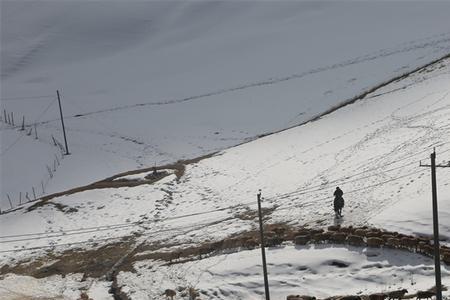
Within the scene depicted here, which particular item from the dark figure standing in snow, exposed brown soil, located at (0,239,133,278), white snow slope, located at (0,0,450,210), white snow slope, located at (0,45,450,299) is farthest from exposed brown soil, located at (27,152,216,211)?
the dark figure standing in snow

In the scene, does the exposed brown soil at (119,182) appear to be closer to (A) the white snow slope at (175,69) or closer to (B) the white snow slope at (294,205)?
(B) the white snow slope at (294,205)

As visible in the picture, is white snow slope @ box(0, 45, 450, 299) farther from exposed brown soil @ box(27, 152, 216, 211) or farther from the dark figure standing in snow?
exposed brown soil @ box(27, 152, 216, 211)

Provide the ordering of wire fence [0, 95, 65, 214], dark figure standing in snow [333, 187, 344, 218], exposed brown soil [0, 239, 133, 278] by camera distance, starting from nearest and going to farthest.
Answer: dark figure standing in snow [333, 187, 344, 218], exposed brown soil [0, 239, 133, 278], wire fence [0, 95, 65, 214]

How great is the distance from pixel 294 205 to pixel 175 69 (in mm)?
60395

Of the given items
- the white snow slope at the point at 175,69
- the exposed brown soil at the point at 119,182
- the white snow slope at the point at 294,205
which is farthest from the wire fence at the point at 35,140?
the white snow slope at the point at 294,205

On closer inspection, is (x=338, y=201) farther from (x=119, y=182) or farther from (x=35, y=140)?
(x=35, y=140)

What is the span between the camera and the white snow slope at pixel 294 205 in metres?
27.9

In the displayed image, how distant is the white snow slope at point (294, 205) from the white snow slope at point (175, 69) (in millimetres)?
11729

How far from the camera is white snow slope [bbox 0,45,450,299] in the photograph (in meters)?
27.9

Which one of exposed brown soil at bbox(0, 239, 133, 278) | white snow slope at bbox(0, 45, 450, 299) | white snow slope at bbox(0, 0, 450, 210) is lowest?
exposed brown soil at bbox(0, 239, 133, 278)

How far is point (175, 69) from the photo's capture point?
9512 cm

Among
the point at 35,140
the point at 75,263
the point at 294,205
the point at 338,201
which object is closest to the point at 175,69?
the point at 35,140

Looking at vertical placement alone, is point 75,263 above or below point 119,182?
below

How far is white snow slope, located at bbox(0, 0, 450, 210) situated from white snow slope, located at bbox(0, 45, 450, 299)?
1173 centimetres
